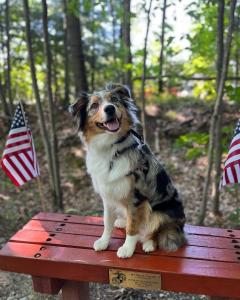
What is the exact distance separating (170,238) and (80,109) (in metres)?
1.33

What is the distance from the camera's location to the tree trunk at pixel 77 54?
8.11 metres

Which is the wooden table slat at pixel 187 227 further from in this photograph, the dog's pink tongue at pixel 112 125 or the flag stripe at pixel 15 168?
the dog's pink tongue at pixel 112 125

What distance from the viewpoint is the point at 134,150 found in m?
2.67

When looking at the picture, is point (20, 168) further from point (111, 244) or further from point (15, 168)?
point (111, 244)

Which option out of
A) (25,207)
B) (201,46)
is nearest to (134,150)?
(201,46)

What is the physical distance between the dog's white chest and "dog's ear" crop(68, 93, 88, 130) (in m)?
0.29

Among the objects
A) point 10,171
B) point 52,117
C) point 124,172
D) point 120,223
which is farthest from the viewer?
point 52,117

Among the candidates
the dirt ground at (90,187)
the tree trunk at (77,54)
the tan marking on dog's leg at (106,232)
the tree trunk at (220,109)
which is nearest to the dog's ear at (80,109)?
the tan marking on dog's leg at (106,232)

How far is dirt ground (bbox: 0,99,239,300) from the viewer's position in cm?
364

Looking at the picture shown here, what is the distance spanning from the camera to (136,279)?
2.45 m

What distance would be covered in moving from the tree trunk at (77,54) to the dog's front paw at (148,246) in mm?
6361

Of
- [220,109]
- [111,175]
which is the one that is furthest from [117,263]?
[220,109]

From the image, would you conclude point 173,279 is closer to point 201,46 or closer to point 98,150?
point 98,150

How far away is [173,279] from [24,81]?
821 centimetres
